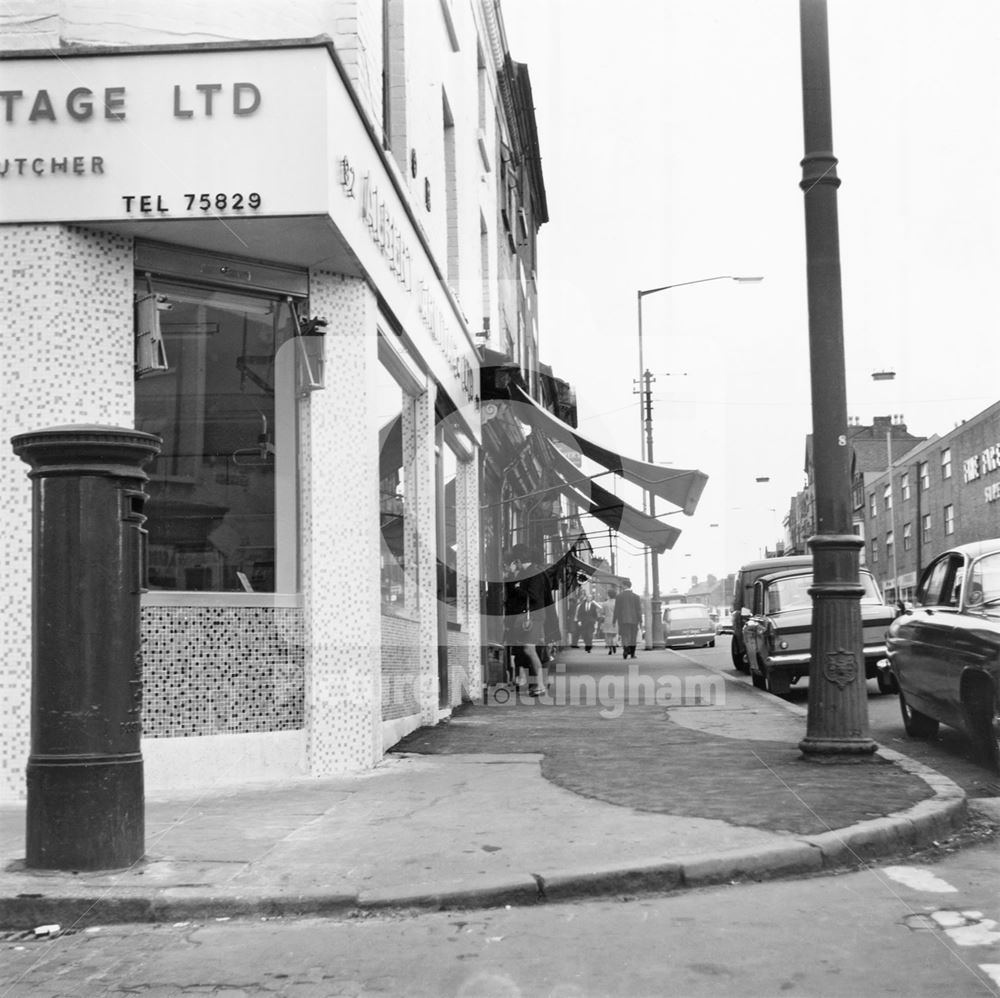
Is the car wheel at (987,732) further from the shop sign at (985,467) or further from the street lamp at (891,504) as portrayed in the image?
the street lamp at (891,504)

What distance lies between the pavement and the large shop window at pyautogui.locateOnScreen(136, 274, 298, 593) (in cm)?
158

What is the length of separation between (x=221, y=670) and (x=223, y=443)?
1.59 m

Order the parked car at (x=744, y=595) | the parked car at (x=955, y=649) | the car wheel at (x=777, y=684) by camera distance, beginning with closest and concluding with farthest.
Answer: the parked car at (x=955, y=649)
the car wheel at (x=777, y=684)
the parked car at (x=744, y=595)

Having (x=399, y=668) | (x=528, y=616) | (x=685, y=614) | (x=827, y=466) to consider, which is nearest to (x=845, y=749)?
(x=827, y=466)

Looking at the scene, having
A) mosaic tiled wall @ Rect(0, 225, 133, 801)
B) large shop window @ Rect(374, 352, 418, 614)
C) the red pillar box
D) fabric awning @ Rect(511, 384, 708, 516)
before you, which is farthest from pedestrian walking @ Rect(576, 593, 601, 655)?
the red pillar box

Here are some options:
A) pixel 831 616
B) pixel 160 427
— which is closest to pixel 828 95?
pixel 831 616

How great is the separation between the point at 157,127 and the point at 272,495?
101 inches

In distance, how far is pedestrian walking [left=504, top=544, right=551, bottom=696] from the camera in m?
16.0

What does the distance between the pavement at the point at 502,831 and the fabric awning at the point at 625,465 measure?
6357mm

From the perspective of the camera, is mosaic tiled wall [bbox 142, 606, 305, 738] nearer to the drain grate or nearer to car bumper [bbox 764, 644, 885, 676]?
the drain grate

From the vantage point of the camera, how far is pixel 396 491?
11.8m

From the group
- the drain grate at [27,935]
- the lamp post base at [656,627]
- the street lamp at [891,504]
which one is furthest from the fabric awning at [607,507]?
the street lamp at [891,504]

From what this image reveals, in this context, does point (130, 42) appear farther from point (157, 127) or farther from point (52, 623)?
point (52, 623)

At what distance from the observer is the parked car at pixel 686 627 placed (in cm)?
3906
